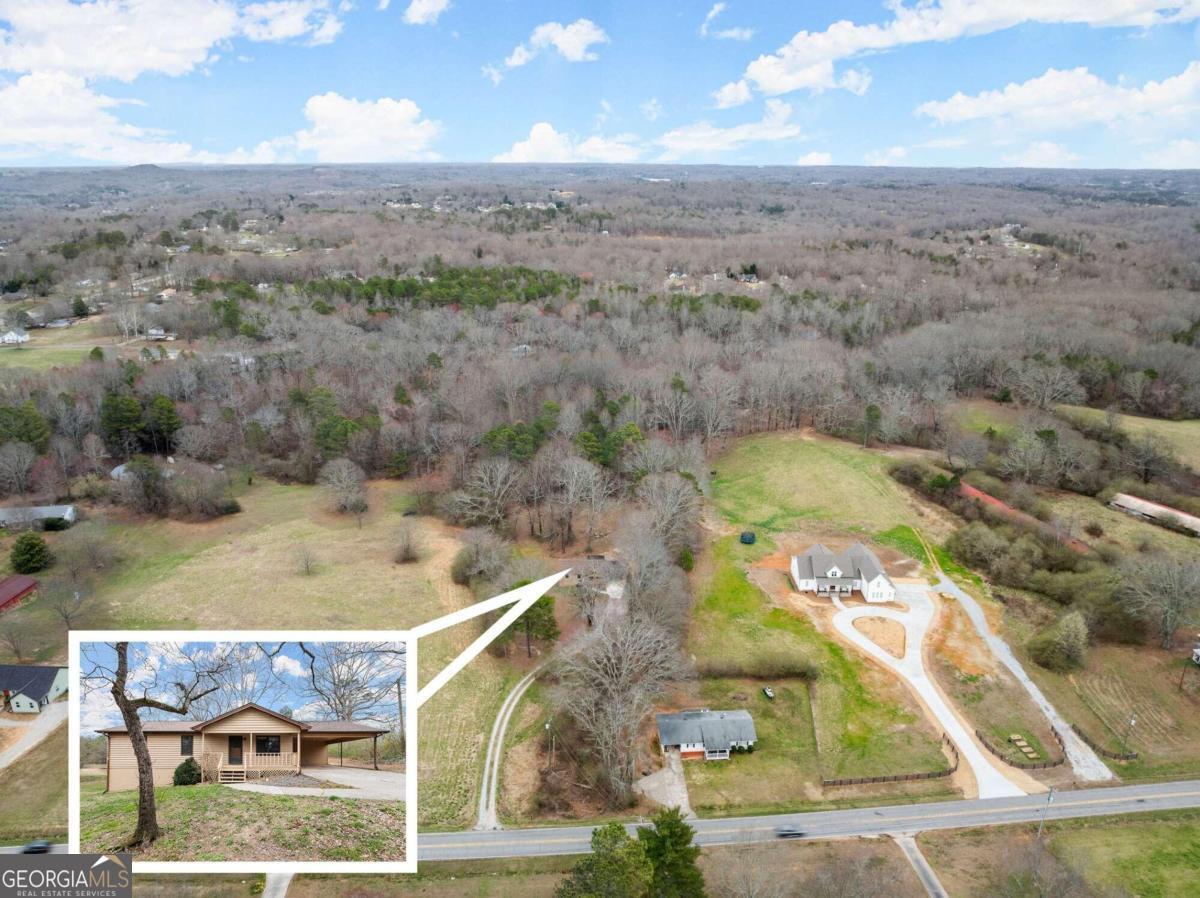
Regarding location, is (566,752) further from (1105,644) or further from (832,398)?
(832,398)

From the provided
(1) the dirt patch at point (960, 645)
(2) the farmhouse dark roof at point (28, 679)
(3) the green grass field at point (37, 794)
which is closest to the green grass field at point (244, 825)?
(3) the green grass field at point (37, 794)

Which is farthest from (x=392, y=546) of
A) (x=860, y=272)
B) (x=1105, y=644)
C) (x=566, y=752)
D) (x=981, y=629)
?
(x=860, y=272)

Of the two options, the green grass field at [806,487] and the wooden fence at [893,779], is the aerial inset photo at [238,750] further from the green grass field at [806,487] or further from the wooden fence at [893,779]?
the green grass field at [806,487]

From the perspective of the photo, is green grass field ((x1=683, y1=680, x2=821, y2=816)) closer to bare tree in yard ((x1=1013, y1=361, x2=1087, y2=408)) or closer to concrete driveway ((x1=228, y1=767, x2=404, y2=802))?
concrete driveway ((x1=228, y1=767, x2=404, y2=802))

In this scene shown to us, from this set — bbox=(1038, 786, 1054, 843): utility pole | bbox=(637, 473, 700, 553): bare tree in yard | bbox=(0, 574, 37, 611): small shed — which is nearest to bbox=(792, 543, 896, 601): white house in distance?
bbox=(637, 473, 700, 553): bare tree in yard

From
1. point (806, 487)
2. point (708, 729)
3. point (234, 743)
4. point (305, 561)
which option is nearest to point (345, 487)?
point (305, 561)
